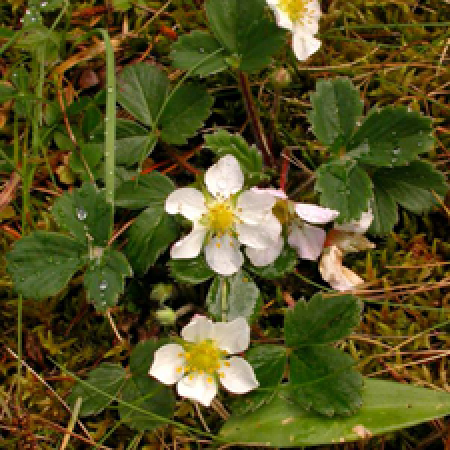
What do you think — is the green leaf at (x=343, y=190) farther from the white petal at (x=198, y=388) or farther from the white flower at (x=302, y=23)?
the white petal at (x=198, y=388)

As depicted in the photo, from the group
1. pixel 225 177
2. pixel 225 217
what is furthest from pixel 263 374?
pixel 225 177

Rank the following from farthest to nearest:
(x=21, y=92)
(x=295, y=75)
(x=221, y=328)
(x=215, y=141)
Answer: (x=295, y=75) → (x=21, y=92) → (x=215, y=141) → (x=221, y=328)

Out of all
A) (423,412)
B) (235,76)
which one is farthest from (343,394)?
(235,76)

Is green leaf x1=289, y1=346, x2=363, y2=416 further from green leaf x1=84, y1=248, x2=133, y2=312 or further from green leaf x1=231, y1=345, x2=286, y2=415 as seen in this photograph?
green leaf x1=84, y1=248, x2=133, y2=312

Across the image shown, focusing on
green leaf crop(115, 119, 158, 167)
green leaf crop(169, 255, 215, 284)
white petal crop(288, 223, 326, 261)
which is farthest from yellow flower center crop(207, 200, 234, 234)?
green leaf crop(115, 119, 158, 167)

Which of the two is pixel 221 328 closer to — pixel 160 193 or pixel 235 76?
pixel 160 193

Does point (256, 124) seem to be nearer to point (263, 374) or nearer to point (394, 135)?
point (394, 135)

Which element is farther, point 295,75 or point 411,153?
point 295,75
